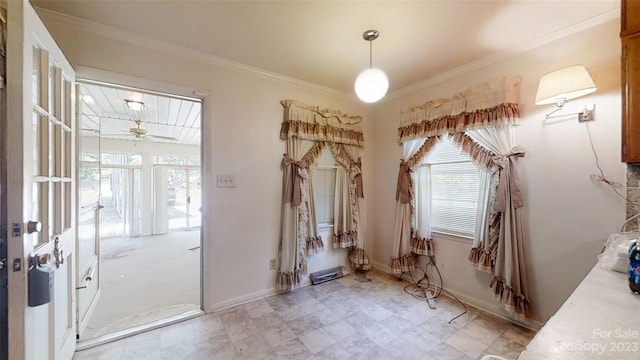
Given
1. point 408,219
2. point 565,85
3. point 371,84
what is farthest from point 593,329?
point 408,219

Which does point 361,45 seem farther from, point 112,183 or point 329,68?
point 112,183

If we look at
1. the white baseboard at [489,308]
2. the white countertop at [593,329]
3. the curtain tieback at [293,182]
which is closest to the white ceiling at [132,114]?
the curtain tieback at [293,182]

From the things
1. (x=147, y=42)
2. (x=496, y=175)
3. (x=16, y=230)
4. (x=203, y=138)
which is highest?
(x=147, y=42)

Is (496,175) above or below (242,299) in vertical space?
above

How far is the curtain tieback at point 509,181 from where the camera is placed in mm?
2146

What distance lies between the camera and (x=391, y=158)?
11.0 ft

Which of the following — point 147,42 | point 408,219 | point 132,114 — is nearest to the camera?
point 147,42

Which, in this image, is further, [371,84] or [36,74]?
[371,84]

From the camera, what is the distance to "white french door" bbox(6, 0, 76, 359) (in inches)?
39.6

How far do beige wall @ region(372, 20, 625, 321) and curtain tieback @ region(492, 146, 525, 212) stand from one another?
0.08m

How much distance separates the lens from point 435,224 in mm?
2885

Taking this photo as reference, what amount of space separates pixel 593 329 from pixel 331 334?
5.67 ft

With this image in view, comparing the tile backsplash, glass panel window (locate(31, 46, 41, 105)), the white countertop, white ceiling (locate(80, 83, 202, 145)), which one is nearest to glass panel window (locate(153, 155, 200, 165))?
white ceiling (locate(80, 83, 202, 145))

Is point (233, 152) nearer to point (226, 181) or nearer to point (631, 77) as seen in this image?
point (226, 181)
